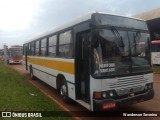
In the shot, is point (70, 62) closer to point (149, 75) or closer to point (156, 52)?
point (149, 75)

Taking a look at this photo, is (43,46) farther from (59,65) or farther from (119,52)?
(119,52)

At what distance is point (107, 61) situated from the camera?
6957mm

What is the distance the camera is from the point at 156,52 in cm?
2638

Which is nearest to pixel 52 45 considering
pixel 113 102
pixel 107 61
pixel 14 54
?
pixel 107 61

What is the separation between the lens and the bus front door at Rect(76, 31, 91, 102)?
7.70m

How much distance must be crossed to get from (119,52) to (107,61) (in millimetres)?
543

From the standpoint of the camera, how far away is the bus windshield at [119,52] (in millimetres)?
6914

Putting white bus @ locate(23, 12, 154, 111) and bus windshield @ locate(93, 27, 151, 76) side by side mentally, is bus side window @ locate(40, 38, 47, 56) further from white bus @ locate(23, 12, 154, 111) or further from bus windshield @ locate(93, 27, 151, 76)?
bus windshield @ locate(93, 27, 151, 76)

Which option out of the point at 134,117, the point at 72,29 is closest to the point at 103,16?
the point at 72,29

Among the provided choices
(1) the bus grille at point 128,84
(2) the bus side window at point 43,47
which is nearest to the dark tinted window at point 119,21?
(1) the bus grille at point 128,84

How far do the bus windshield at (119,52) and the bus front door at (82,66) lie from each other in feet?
2.29

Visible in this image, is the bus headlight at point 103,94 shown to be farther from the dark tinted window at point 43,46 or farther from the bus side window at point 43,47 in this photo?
the dark tinted window at point 43,46

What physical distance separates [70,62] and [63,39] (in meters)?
1.44

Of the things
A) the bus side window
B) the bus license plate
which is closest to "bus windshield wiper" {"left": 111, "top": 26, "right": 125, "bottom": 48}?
the bus license plate
